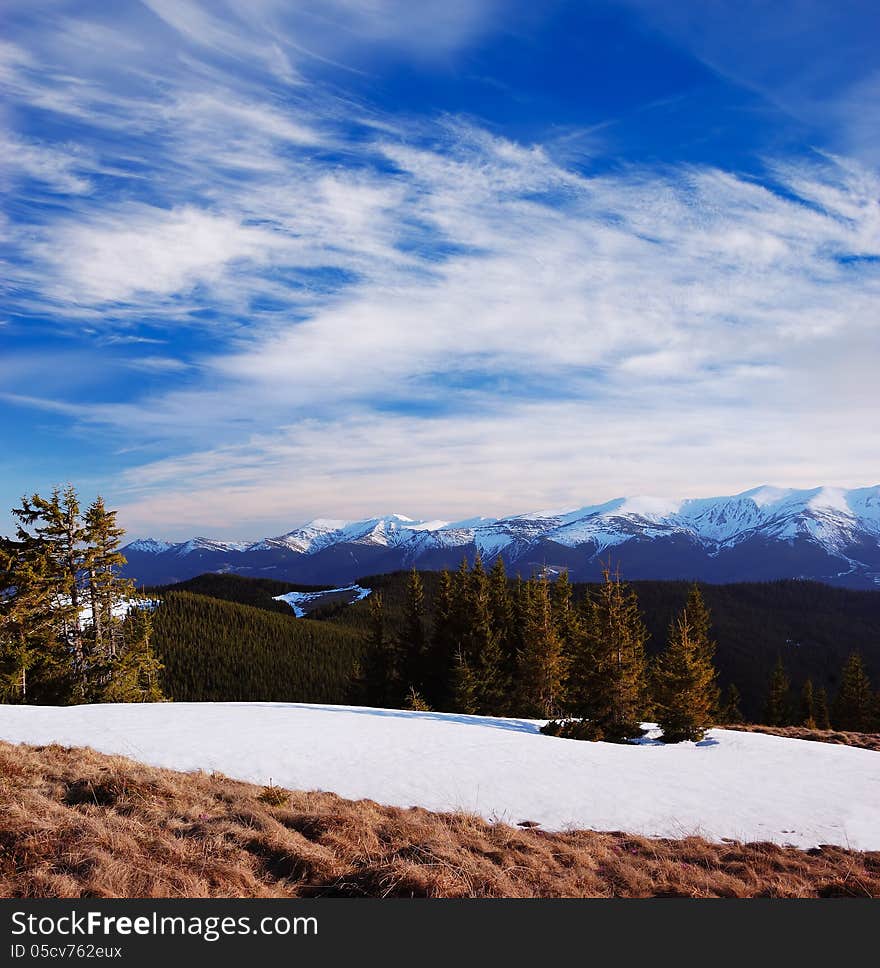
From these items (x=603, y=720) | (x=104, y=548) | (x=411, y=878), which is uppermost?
(x=104, y=548)

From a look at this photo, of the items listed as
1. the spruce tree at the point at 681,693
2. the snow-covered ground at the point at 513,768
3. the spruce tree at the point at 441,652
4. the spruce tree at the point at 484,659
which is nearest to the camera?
the snow-covered ground at the point at 513,768

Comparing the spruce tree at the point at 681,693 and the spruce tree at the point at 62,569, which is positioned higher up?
the spruce tree at the point at 62,569

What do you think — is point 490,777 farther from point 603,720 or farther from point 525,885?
point 603,720

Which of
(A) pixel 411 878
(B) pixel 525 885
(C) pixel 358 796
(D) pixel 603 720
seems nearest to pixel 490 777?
(C) pixel 358 796

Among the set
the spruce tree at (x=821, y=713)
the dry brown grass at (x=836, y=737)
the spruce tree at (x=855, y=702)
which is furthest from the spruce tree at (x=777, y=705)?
the dry brown grass at (x=836, y=737)

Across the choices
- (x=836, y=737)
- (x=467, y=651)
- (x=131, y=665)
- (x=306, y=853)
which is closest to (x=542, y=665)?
(x=467, y=651)

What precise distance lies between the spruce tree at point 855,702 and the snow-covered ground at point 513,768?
44902mm

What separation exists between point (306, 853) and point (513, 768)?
32.7ft

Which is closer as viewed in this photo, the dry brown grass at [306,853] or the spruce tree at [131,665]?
the dry brown grass at [306,853]

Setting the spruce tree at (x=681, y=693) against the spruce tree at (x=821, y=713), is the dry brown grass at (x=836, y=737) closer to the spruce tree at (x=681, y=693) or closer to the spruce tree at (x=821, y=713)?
the spruce tree at (x=681, y=693)

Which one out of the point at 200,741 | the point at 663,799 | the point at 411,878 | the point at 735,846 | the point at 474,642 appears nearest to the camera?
the point at 411,878

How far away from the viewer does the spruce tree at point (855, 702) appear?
55312 millimetres

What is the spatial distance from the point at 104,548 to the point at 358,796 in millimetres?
21657

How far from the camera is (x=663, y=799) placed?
13.8 metres
